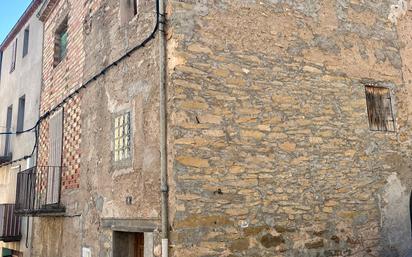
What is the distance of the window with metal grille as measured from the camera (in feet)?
Result: 18.6

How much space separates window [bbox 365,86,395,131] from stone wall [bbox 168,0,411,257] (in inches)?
5.5

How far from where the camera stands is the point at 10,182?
10.8 metres

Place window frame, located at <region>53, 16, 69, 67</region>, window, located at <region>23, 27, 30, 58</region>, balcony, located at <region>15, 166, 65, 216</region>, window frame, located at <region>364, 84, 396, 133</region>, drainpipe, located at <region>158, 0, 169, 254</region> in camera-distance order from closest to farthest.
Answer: drainpipe, located at <region>158, 0, 169, 254</region>, window frame, located at <region>364, 84, 396, 133</region>, balcony, located at <region>15, 166, 65, 216</region>, window frame, located at <region>53, 16, 69, 67</region>, window, located at <region>23, 27, 30, 58</region>

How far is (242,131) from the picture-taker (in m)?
5.21

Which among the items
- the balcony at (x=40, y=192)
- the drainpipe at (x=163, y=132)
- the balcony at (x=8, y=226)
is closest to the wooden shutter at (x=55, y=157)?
the balcony at (x=40, y=192)

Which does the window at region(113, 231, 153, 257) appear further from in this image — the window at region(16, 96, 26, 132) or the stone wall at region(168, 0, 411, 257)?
the window at region(16, 96, 26, 132)

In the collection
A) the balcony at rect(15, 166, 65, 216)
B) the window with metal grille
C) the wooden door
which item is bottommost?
the wooden door

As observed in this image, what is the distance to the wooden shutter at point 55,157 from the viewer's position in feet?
25.4

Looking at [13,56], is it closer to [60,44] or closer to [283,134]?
[60,44]

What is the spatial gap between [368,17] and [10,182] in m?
9.81

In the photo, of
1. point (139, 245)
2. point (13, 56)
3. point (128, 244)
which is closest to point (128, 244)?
point (128, 244)

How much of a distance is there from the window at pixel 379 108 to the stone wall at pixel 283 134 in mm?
140

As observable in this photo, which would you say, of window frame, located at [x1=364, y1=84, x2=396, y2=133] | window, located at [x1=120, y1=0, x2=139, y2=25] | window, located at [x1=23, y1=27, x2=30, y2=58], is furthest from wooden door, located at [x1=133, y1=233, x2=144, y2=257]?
window, located at [x1=23, y1=27, x2=30, y2=58]

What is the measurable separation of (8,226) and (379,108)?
8707mm
